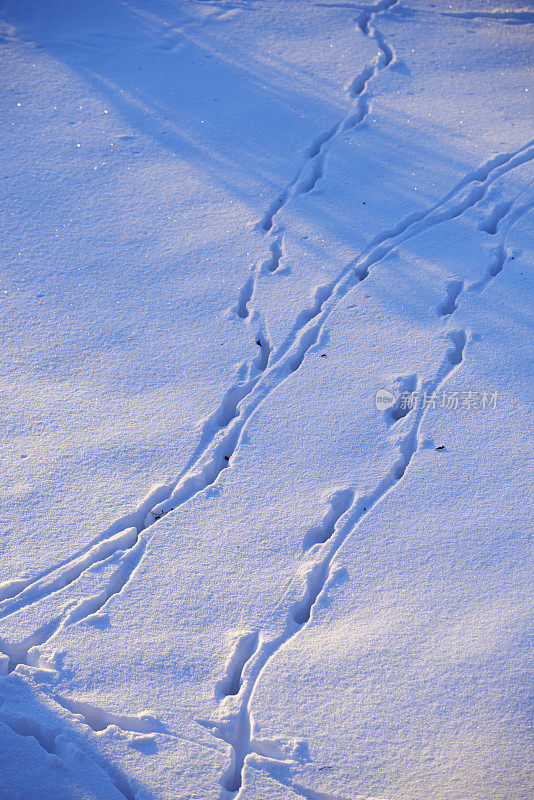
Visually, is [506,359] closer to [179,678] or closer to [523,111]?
[179,678]

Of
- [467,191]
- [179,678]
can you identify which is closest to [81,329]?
[179,678]

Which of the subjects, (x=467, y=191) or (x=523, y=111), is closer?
(x=467, y=191)

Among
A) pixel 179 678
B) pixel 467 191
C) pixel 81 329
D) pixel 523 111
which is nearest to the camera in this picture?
pixel 179 678

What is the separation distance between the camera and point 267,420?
272 cm

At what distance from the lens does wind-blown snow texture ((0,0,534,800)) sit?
1.91 meters

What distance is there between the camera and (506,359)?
2859 millimetres

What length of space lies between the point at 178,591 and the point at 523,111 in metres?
3.71

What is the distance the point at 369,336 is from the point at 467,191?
1255mm

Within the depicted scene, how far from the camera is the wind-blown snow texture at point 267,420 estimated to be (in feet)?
6.26

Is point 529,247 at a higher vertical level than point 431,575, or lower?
A: higher

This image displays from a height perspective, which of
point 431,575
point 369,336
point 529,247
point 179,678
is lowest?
point 179,678

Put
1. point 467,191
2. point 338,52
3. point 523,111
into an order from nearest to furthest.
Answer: point 467,191 → point 523,111 → point 338,52

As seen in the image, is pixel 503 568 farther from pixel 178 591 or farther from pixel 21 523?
pixel 21 523

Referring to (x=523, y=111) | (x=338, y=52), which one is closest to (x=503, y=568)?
(x=523, y=111)
